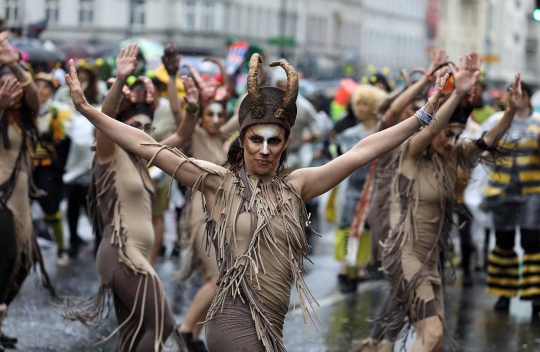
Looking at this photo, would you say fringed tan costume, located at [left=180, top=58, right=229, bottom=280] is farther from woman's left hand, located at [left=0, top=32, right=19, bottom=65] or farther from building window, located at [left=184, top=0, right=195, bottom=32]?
building window, located at [left=184, top=0, right=195, bottom=32]

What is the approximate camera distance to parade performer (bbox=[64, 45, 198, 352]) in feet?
20.5

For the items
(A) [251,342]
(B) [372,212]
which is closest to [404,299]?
(B) [372,212]

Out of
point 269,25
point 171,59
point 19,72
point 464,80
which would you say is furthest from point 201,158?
point 269,25

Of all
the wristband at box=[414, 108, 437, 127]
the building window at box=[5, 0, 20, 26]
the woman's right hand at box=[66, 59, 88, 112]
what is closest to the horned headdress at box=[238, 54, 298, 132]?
the wristband at box=[414, 108, 437, 127]

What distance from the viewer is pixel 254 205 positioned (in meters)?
4.91

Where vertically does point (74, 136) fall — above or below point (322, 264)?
above

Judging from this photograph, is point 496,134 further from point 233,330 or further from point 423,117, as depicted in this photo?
point 233,330

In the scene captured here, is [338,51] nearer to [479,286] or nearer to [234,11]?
[234,11]

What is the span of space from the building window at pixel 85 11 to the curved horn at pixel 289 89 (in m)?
52.8

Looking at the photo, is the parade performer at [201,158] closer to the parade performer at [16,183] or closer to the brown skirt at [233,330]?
the parade performer at [16,183]

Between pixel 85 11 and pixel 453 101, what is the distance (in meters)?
52.1

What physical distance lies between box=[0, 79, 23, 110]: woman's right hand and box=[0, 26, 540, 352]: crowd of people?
10 millimetres

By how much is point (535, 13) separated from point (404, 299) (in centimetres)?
406

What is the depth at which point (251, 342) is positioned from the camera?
4.77 meters
